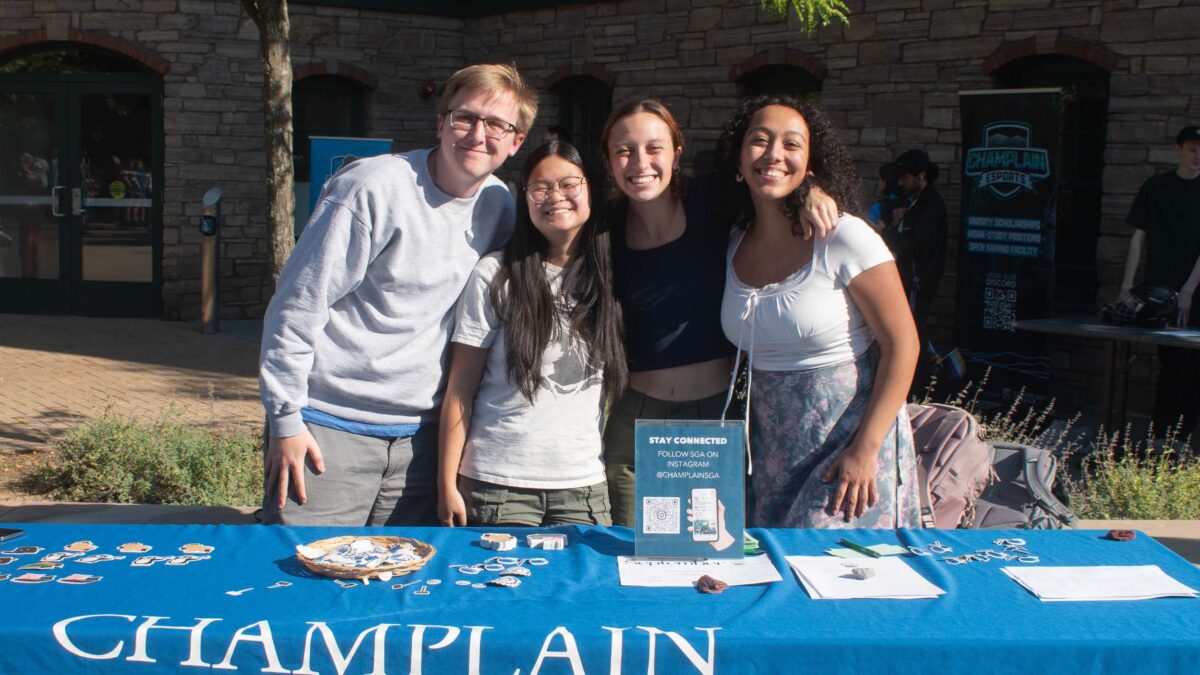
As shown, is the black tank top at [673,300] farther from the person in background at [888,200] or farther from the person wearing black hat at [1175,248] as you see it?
the person in background at [888,200]

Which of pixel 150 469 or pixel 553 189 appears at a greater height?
pixel 553 189

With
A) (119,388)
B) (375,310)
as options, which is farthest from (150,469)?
(119,388)

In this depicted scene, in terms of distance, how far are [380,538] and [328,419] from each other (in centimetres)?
46

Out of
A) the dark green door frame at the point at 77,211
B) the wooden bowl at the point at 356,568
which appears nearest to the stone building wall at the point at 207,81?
the dark green door frame at the point at 77,211

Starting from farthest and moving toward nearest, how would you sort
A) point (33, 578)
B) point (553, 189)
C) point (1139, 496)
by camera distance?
point (1139, 496), point (553, 189), point (33, 578)

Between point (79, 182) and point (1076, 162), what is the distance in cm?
929

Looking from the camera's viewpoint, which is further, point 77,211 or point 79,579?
point 77,211

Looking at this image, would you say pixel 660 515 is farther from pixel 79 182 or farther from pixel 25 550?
pixel 79 182

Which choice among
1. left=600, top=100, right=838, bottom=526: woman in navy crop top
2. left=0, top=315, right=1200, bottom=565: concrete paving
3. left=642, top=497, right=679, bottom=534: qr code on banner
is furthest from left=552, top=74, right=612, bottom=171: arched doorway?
left=642, top=497, right=679, bottom=534: qr code on banner

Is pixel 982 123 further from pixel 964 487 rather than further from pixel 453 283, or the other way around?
pixel 453 283

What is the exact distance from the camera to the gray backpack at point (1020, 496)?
338 cm

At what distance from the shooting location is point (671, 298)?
299 centimetres

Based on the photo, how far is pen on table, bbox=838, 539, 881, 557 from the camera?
8.20 feet

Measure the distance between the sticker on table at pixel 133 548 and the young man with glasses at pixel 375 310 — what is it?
38 cm
